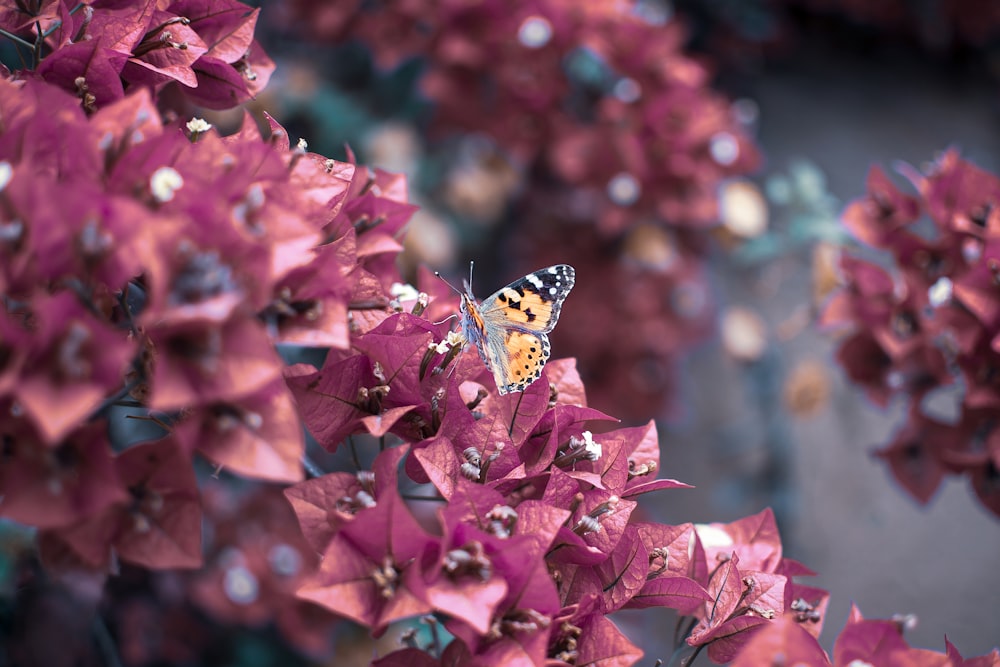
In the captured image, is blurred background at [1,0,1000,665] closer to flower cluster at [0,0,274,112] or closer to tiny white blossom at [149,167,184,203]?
flower cluster at [0,0,274,112]

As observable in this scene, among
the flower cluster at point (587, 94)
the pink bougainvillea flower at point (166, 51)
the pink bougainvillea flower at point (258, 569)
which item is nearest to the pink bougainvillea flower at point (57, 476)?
the pink bougainvillea flower at point (166, 51)

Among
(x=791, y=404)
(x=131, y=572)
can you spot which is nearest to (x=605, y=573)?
(x=131, y=572)

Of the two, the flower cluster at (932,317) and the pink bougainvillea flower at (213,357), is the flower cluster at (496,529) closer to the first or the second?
the pink bougainvillea flower at (213,357)

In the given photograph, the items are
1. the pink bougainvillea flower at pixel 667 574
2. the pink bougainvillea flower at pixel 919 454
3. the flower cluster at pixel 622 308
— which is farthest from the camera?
the flower cluster at pixel 622 308

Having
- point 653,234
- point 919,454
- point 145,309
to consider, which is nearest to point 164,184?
point 145,309

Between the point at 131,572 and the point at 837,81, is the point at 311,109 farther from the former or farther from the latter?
the point at 837,81

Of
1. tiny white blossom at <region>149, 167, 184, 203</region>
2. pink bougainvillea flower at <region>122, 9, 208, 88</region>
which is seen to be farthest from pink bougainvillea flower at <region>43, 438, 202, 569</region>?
pink bougainvillea flower at <region>122, 9, 208, 88</region>
